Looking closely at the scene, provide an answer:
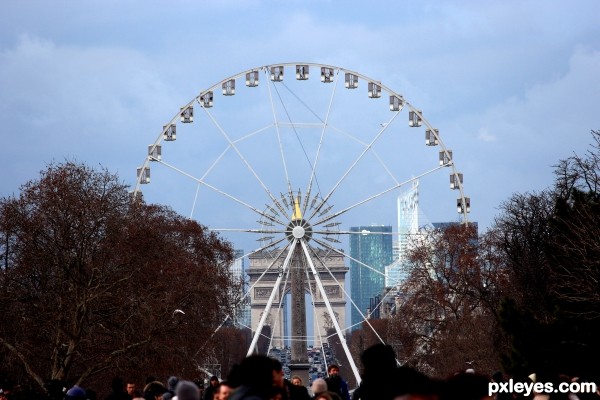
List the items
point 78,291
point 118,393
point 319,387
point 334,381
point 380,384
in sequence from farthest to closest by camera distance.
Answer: point 78,291, point 334,381, point 118,393, point 319,387, point 380,384

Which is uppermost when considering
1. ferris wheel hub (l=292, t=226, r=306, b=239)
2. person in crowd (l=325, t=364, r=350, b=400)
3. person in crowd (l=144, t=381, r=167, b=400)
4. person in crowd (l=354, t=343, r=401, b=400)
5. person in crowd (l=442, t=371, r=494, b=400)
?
ferris wheel hub (l=292, t=226, r=306, b=239)

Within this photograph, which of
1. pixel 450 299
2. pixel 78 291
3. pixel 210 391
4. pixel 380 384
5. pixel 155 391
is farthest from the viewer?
pixel 450 299

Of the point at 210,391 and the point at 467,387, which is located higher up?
the point at 210,391

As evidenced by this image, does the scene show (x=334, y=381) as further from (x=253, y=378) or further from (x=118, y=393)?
(x=253, y=378)

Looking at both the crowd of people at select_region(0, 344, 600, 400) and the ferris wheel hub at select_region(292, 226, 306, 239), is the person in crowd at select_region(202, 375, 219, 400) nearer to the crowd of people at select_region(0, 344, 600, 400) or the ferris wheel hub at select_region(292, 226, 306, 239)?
the crowd of people at select_region(0, 344, 600, 400)

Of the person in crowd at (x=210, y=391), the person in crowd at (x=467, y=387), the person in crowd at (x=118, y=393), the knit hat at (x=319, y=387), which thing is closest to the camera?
the person in crowd at (x=467, y=387)

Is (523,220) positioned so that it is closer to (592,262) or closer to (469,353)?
(469,353)

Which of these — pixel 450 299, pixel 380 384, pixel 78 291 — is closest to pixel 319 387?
pixel 380 384

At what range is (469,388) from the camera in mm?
11023

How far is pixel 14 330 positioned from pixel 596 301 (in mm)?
20917

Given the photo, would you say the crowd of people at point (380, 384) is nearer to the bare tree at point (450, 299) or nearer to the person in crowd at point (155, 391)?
the person in crowd at point (155, 391)

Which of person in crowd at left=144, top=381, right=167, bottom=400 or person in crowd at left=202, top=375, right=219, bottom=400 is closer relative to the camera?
person in crowd at left=202, top=375, right=219, bottom=400

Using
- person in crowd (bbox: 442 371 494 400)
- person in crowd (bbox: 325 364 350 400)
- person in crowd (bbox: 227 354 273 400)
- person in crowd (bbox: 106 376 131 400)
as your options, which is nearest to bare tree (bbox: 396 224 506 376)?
person in crowd (bbox: 325 364 350 400)

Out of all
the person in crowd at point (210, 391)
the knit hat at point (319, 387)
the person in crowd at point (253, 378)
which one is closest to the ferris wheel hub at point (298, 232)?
the person in crowd at point (210, 391)
